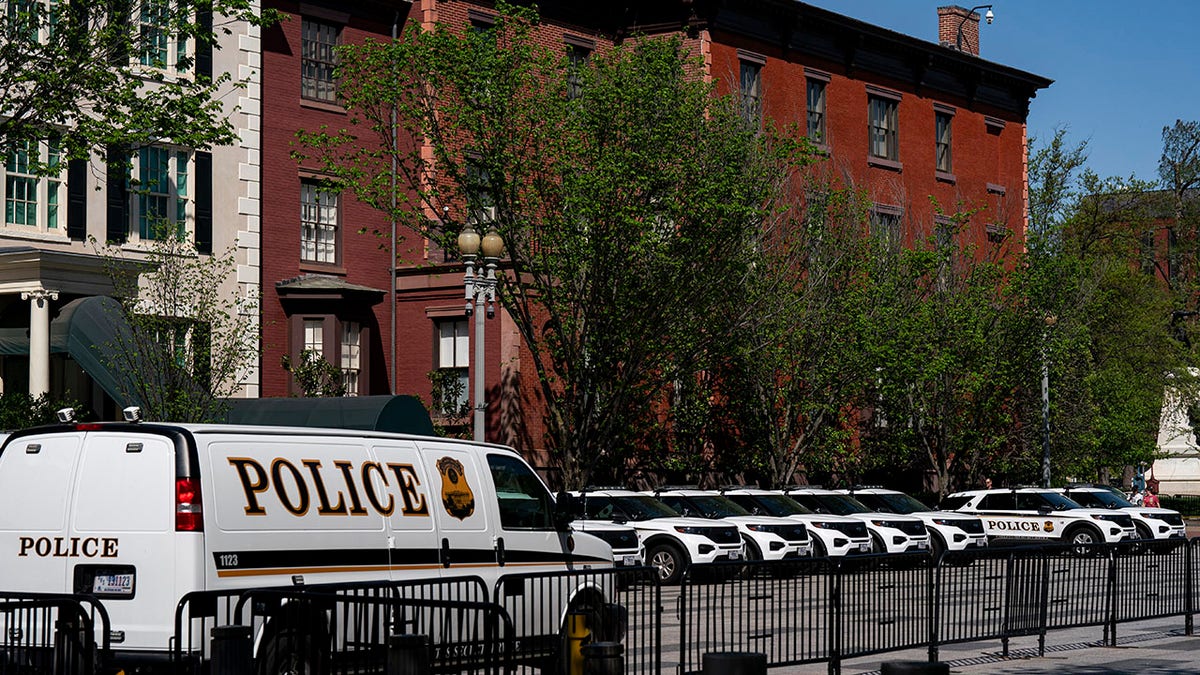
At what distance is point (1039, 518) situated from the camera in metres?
37.4

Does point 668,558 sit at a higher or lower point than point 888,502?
lower

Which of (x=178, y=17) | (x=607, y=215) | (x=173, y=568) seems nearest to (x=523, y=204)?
(x=607, y=215)

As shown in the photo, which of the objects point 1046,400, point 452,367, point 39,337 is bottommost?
point 1046,400

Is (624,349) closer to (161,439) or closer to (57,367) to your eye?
(57,367)

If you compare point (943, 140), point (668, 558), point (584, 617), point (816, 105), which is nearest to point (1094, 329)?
point (943, 140)

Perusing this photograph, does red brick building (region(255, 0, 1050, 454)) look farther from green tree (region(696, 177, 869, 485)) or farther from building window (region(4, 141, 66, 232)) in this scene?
building window (region(4, 141, 66, 232))

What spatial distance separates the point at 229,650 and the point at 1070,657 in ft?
35.8

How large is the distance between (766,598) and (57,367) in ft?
73.3

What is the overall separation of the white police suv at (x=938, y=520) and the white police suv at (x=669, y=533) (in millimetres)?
6616

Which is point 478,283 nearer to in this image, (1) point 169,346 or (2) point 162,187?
(1) point 169,346

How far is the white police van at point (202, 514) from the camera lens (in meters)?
12.6

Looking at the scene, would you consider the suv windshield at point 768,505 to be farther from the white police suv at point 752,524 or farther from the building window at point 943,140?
the building window at point 943,140

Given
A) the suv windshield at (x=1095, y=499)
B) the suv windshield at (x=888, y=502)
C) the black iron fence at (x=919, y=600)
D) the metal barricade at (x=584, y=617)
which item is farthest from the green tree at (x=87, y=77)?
the suv windshield at (x=1095, y=499)

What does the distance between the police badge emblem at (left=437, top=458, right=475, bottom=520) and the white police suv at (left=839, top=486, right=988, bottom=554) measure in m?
20.6
